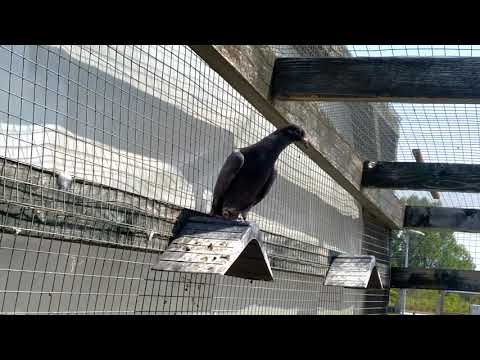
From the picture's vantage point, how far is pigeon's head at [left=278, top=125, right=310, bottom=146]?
330cm

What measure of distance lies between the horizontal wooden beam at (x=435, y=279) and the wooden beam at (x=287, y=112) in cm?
106

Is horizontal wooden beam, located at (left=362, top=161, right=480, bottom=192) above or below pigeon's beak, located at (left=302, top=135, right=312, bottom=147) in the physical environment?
above

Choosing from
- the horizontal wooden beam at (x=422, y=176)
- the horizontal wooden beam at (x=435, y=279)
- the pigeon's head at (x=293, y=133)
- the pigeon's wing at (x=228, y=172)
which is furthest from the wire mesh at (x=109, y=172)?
the horizontal wooden beam at (x=435, y=279)

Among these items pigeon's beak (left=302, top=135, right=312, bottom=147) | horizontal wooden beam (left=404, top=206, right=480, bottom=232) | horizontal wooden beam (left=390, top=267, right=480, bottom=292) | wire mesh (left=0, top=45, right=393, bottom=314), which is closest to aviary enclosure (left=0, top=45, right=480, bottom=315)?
wire mesh (left=0, top=45, right=393, bottom=314)

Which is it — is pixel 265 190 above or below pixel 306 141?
below

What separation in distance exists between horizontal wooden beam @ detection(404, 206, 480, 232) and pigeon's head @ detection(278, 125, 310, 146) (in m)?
3.17

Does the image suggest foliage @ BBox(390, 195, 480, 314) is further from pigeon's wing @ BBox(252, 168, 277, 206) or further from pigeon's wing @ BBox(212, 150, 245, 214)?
pigeon's wing @ BBox(212, 150, 245, 214)

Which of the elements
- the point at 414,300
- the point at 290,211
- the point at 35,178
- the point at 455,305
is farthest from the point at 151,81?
the point at 455,305

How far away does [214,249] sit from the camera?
7.92 ft

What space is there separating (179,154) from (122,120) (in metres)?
0.49

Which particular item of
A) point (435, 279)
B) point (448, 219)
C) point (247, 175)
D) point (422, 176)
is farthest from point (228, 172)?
point (435, 279)

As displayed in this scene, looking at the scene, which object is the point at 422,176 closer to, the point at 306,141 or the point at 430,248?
the point at 306,141
